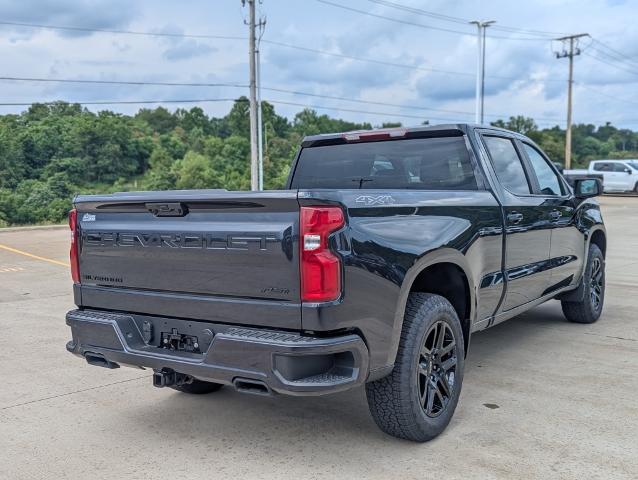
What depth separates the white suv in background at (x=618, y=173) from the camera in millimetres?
34406

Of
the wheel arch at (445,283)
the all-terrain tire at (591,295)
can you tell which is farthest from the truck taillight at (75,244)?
the all-terrain tire at (591,295)

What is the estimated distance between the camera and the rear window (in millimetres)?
4570

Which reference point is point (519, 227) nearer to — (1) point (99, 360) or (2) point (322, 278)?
(2) point (322, 278)

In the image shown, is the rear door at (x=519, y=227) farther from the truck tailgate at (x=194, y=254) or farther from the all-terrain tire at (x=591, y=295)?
the truck tailgate at (x=194, y=254)

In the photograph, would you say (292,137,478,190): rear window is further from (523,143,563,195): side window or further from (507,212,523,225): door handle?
(523,143,563,195): side window

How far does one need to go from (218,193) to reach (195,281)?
0.48 m

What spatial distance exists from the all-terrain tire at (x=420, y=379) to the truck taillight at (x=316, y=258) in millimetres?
742

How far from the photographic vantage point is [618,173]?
114ft

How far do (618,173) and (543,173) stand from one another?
32653 millimetres

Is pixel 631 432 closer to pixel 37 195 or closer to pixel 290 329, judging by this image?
pixel 290 329

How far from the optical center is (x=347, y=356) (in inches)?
122

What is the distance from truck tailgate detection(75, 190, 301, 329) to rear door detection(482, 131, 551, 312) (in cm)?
219

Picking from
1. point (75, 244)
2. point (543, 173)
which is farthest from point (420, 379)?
point (543, 173)

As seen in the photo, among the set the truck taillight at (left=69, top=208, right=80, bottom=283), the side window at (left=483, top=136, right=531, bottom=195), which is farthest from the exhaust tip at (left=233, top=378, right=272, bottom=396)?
the side window at (left=483, top=136, right=531, bottom=195)
